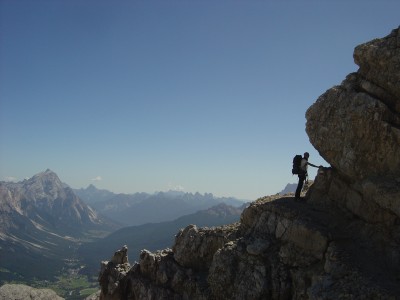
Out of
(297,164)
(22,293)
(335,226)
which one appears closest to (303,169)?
(297,164)

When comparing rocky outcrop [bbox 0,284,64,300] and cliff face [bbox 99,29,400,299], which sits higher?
cliff face [bbox 99,29,400,299]

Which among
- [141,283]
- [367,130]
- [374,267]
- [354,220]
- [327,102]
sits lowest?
[141,283]

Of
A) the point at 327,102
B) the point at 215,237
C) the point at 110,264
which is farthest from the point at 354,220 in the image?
the point at 110,264

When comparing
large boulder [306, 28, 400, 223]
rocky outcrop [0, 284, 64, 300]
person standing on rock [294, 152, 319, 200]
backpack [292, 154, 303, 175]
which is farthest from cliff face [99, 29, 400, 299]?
rocky outcrop [0, 284, 64, 300]

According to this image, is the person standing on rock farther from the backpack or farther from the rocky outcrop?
the rocky outcrop

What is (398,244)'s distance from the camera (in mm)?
27094

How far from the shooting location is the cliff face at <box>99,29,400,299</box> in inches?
1069

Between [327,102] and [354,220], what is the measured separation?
11.6 m

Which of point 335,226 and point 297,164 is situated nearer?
point 335,226

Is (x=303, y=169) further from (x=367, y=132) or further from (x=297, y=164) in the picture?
(x=367, y=132)

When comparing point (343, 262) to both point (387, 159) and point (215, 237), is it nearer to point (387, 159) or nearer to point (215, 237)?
point (387, 159)

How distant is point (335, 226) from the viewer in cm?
3111

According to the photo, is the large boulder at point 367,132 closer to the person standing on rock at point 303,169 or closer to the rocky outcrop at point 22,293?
the person standing on rock at point 303,169

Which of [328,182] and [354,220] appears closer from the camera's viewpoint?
[354,220]
